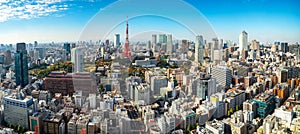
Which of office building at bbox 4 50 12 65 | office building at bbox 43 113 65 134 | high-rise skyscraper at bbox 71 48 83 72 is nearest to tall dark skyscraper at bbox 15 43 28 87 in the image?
office building at bbox 4 50 12 65

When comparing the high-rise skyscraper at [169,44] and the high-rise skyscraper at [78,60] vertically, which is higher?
the high-rise skyscraper at [169,44]

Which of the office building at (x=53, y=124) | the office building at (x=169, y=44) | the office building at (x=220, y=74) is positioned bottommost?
the office building at (x=53, y=124)

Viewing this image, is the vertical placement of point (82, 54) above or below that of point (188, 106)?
above

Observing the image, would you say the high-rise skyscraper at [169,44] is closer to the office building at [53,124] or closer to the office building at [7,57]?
the office building at [53,124]

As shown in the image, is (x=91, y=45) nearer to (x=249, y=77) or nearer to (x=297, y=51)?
(x=249, y=77)

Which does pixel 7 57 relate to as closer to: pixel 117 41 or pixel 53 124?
pixel 53 124

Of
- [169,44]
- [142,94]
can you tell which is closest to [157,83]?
[142,94]

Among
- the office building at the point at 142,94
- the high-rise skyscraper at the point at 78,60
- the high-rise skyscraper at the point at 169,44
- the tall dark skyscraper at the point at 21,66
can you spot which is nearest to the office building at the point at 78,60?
the high-rise skyscraper at the point at 78,60

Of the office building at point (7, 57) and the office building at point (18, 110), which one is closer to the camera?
the office building at point (18, 110)

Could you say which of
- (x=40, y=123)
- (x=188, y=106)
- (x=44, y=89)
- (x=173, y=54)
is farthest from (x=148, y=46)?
(x=44, y=89)
